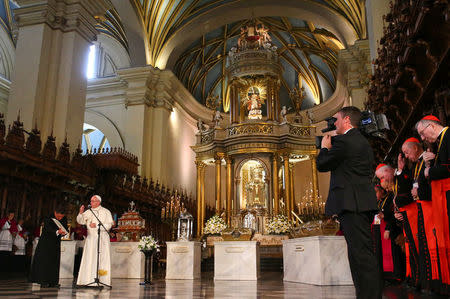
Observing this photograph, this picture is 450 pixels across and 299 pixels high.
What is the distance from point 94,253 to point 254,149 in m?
9.97

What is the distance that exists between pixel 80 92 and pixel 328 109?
12614mm

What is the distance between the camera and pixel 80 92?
12031mm

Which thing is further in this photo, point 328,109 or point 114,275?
point 328,109

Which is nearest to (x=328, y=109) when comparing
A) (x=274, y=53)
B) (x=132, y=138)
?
(x=274, y=53)

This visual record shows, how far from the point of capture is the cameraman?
2.72m

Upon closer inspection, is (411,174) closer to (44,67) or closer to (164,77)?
(44,67)

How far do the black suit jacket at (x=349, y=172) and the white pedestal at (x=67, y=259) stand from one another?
718 centimetres

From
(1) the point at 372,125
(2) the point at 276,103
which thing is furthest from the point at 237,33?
(1) the point at 372,125

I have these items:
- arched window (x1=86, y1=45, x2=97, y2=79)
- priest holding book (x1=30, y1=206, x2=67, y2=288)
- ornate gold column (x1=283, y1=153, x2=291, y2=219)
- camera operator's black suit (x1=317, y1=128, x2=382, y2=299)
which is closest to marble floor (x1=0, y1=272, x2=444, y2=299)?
priest holding book (x1=30, y1=206, x2=67, y2=288)

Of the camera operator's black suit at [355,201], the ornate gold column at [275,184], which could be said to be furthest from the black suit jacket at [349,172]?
the ornate gold column at [275,184]

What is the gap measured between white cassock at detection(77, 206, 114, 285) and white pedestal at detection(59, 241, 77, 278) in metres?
2.64

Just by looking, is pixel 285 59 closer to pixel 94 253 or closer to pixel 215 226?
pixel 215 226

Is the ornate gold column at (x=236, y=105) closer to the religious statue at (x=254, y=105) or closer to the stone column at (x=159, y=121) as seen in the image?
the religious statue at (x=254, y=105)

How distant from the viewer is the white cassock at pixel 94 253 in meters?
6.16
